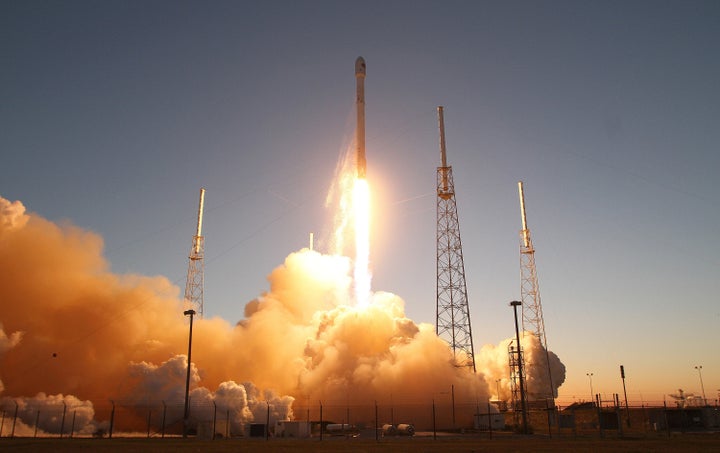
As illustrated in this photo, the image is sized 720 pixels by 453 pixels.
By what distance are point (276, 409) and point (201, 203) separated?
30.1m

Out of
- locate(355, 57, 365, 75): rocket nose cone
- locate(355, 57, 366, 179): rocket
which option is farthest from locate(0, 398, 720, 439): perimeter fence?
locate(355, 57, 365, 75): rocket nose cone

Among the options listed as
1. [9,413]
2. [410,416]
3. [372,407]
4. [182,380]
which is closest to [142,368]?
[182,380]

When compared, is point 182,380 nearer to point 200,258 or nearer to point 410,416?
point 200,258

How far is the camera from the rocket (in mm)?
77812

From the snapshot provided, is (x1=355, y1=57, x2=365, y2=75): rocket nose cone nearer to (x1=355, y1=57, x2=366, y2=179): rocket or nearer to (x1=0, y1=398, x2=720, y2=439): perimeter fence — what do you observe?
(x1=355, y1=57, x2=366, y2=179): rocket

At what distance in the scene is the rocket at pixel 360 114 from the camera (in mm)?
77812

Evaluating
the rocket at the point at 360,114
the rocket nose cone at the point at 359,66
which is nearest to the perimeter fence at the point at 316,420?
the rocket at the point at 360,114

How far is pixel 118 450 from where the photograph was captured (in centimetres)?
3534

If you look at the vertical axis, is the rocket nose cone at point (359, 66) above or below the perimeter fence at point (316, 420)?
above

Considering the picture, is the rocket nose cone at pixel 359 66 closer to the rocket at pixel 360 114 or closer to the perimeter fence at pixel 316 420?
the rocket at pixel 360 114

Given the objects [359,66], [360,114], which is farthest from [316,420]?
[359,66]

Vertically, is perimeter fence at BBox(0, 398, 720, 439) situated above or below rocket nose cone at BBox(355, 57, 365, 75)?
below

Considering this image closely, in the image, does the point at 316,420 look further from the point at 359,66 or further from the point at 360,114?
the point at 359,66

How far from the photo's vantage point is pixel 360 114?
259ft
